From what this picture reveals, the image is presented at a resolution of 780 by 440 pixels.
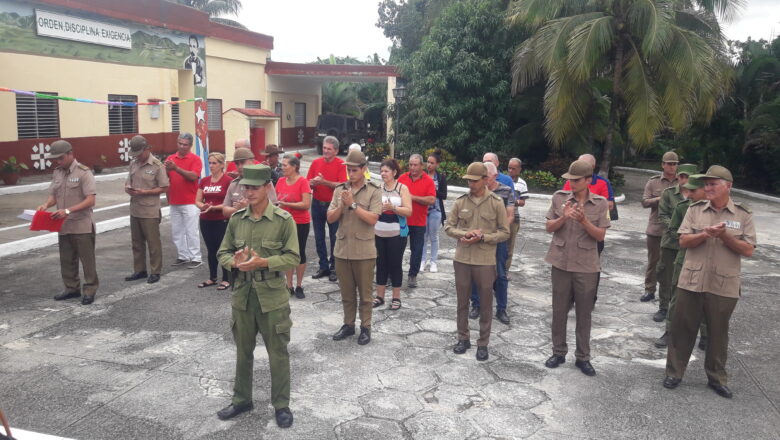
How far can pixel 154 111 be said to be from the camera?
19.8 metres

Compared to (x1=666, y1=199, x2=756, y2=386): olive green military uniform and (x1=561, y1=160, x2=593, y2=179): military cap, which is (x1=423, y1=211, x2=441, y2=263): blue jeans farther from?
(x1=666, y1=199, x2=756, y2=386): olive green military uniform

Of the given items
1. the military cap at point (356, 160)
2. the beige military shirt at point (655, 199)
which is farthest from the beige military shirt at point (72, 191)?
the beige military shirt at point (655, 199)

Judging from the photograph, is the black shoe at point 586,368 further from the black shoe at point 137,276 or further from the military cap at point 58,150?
the military cap at point 58,150

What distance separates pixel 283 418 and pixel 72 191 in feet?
13.6

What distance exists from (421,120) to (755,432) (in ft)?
57.4

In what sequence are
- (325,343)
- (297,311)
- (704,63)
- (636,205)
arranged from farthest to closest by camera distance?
(636,205) < (704,63) < (297,311) < (325,343)

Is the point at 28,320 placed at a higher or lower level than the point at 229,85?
lower

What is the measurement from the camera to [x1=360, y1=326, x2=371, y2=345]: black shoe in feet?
19.0

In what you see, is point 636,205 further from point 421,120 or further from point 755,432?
point 755,432

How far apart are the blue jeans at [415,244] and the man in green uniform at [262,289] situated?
341cm

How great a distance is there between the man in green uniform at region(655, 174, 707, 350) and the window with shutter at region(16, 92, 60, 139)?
1532cm

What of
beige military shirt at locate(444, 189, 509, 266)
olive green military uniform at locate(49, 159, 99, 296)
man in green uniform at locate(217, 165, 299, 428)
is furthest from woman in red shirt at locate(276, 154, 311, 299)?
man in green uniform at locate(217, 165, 299, 428)

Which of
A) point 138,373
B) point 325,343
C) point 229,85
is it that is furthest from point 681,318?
point 229,85

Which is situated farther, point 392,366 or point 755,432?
point 392,366
